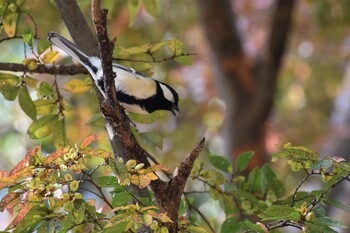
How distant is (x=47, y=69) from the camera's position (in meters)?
1.67

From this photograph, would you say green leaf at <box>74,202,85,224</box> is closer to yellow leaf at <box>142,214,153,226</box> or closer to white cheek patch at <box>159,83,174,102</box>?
yellow leaf at <box>142,214,153,226</box>

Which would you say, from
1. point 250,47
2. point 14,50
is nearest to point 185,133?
point 250,47

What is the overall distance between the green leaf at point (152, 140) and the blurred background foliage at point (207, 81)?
2276mm

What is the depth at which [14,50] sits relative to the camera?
409 centimetres

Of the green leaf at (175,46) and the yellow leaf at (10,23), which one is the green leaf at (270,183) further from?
the yellow leaf at (10,23)

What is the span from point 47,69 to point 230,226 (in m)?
0.63

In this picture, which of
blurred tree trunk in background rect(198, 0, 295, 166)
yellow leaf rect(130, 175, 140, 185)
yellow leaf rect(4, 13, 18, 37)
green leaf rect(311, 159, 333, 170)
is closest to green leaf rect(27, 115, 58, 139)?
yellow leaf rect(4, 13, 18, 37)

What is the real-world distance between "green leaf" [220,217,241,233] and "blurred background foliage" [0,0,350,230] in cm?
252

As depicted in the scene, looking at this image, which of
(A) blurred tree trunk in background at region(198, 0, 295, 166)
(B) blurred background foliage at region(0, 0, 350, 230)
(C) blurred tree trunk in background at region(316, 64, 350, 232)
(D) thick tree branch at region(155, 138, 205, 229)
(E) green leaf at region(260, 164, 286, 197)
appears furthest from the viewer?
(B) blurred background foliage at region(0, 0, 350, 230)

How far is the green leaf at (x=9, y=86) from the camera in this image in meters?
1.61

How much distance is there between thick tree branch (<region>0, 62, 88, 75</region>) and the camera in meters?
1.62

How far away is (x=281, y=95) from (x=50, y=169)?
13.6ft

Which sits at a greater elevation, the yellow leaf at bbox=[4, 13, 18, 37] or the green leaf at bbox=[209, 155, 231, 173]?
the yellow leaf at bbox=[4, 13, 18, 37]

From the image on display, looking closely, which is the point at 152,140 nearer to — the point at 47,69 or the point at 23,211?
the point at 47,69
